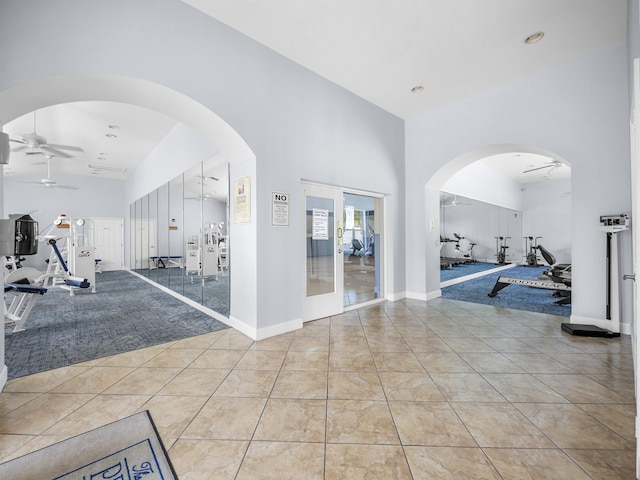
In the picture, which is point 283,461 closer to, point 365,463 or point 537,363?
point 365,463

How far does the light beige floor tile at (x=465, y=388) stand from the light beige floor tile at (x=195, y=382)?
1.81 meters

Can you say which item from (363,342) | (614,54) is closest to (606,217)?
(614,54)

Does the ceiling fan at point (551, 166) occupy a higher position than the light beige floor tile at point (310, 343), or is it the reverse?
the ceiling fan at point (551, 166)

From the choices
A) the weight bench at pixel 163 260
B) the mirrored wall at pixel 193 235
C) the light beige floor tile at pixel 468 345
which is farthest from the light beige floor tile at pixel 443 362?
the weight bench at pixel 163 260

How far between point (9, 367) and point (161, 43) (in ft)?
10.9

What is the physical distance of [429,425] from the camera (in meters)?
1.73

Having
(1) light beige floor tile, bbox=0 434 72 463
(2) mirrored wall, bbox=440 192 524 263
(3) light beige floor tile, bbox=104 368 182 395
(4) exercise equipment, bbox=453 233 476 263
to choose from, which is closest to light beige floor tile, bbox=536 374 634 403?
(3) light beige floor tile, bbox=104 368 182 395

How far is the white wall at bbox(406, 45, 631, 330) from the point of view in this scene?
3.30 metres

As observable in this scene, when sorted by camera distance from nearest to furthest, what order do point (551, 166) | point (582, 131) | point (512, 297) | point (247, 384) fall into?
1. point (247, 384)
2. point (582, 131)
3. point (512, 297)
4. point (551, 166)

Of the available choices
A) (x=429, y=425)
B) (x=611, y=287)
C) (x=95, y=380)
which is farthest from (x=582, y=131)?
(x=95, y=380)

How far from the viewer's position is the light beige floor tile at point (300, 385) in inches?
81.4

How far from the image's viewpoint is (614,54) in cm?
332

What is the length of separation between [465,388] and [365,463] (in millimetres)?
1161

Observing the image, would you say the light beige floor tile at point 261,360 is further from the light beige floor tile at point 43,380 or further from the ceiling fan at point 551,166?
the ceiling fan at point 551,166
